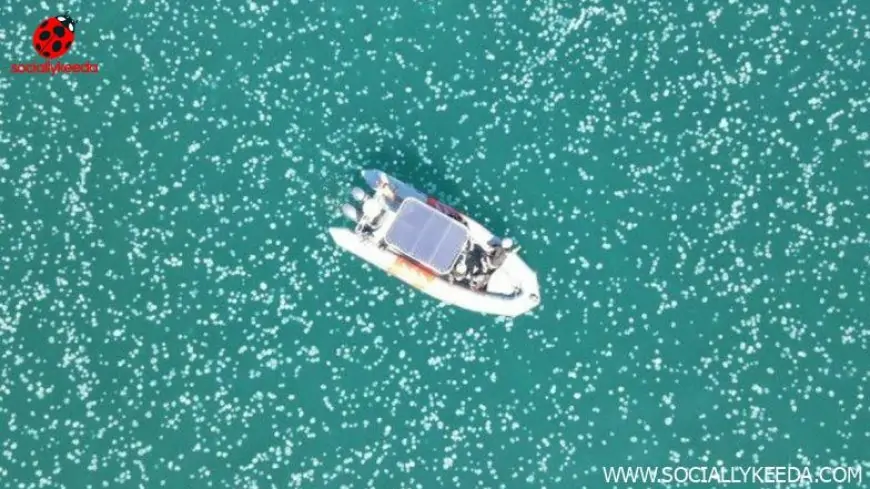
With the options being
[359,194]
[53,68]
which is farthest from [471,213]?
[53,68]

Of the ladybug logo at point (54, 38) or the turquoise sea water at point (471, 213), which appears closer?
the turquoise sea water at point (471, 213)

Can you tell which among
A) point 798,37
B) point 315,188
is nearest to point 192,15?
point 315,188

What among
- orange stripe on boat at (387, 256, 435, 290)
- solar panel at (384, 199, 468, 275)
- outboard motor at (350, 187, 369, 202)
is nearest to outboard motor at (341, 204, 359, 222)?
outboard motor at (350, 187, 369, 202)

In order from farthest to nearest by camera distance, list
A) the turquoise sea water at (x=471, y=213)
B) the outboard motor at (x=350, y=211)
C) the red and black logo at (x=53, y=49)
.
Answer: the red and black logo at (x=53, y=49) < the turquoise sea water at (x=471, y=213) < the outboard motor at (x=350, y=211)

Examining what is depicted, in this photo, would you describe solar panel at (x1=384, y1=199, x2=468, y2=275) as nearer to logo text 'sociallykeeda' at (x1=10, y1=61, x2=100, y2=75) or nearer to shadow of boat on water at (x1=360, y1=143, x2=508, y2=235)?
shadow of boat on water at (x1=360, y1=143, x2=508, y2=235)

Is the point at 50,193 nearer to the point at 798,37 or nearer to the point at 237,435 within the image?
the point at 237,435

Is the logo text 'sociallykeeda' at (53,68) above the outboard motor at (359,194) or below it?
above

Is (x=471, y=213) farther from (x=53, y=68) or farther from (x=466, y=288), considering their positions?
(x=53, y=68)

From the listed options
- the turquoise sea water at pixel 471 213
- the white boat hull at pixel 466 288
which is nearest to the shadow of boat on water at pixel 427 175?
the turquoise sea water at pixel 471 213

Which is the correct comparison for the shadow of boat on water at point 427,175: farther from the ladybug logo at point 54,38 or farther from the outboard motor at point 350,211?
the ladybug logo at point 54,38
